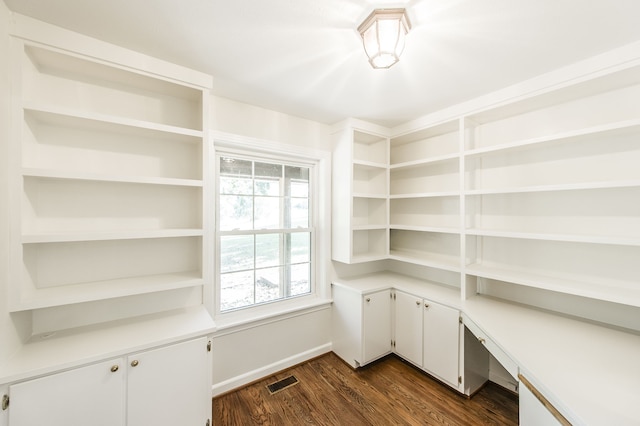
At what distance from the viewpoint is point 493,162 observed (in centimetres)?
220

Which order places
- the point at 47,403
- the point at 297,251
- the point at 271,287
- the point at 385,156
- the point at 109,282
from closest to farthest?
the point at 47,403 < the point at 109,282 < the point at 271,287 < the point at 297,251 < the point at 385,156

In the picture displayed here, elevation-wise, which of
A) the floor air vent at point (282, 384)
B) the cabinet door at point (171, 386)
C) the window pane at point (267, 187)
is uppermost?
the window pane at point (267, 187)

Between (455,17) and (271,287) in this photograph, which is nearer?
(455,17)

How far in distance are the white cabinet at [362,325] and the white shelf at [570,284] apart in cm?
89

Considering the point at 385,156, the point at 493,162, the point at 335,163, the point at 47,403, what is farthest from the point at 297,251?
the point at 493,162

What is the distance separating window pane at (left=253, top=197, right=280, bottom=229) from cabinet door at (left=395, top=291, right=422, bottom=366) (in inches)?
57.8

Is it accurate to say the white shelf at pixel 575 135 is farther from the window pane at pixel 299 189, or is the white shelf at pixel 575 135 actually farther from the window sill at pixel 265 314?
the window sill at pixel 265 314

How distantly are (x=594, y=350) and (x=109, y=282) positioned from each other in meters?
2.86

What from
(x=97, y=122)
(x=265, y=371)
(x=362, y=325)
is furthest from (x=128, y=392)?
(x=362, y=325)

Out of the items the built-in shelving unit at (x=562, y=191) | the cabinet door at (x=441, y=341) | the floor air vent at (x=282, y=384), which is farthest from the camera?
the floor air vent at (x=282, y=384)

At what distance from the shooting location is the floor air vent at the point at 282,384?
7.07 feet

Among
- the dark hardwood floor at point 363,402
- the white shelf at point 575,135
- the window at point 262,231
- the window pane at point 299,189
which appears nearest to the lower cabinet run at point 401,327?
the dark hardwood floor at point 363,402

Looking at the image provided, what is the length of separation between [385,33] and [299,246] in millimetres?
1989

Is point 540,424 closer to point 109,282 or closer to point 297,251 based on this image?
point 297,251
